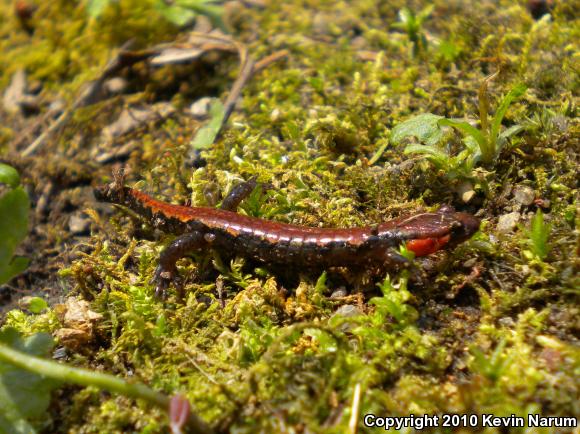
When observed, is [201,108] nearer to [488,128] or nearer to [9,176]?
[9,176]

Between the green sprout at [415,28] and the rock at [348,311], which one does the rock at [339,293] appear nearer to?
the rock at [348,311]

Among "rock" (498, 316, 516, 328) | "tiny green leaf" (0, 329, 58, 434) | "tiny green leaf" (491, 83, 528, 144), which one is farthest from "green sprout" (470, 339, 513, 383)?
"tiny green leaf" (0, 329, 58, 434)

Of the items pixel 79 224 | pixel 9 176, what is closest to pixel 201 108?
pixel 79 224

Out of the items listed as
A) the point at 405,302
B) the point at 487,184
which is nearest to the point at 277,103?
the point at 487,184

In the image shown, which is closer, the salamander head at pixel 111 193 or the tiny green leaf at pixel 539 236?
the tiny green leaf at pixel 539 236

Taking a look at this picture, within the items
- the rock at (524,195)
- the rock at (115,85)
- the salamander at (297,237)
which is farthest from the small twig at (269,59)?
the rock at (524,195)

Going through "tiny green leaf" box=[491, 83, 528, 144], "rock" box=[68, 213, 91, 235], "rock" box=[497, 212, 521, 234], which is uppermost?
"tiny green leaf" box=[491, 83, 528, 144]

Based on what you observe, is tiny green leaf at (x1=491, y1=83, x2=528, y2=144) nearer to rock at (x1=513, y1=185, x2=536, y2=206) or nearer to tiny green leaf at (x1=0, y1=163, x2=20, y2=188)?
rock at (x1=513, y1=185, x2=536, y2=206)
